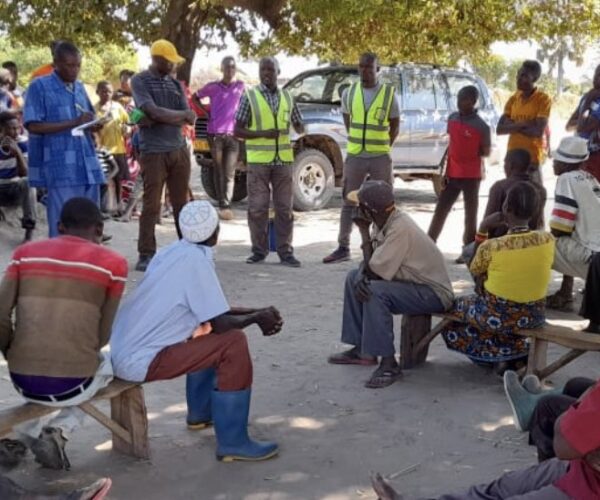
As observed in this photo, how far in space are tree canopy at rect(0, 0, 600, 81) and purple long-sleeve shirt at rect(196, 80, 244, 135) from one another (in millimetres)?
1074

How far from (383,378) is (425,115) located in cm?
834

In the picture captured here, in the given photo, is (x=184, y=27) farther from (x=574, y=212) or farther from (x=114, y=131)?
(x=574, y=212)

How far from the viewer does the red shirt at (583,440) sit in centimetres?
280

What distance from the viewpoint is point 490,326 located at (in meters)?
5.41

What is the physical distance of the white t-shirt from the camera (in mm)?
4266

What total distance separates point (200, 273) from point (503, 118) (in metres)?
5.52

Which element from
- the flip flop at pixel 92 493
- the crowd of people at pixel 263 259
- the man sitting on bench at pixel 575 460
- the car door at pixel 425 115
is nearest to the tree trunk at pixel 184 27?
the car door at pixel 425 115

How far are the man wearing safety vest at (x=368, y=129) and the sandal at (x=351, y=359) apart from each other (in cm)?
310

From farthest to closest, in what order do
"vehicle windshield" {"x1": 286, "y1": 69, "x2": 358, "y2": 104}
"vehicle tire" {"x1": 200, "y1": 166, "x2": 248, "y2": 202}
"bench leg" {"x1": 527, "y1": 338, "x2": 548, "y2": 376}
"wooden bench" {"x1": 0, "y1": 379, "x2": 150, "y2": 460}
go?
"vehicle windshield" {"x1": 286, "y1": 69, "x2": 358, "y2": 104} < "vehicle tire" {"x1": 200, "y1": 166, "x2": 248, "y2": 202} < "bench leg" {"x1": 527, "y1": 338, "x2": 548, "y2": 376} < "wooden bench" {"x1": 0, "y1": 379, "x2": 150, "y2": 460}

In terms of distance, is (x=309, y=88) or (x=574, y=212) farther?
(x=309, y=88)

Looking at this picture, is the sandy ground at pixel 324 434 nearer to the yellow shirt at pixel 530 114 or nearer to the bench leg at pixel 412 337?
the bench leg at pixel 412 337

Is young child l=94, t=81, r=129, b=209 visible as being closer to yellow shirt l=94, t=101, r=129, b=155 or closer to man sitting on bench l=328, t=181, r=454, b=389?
yellow shirt l=94, t=101, r=129, b=155

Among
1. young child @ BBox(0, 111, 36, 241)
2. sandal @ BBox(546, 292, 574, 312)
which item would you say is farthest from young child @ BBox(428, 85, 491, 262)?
young child @ BBox(0, 111, 36, 241)

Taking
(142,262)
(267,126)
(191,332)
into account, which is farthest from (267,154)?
(191,332)
